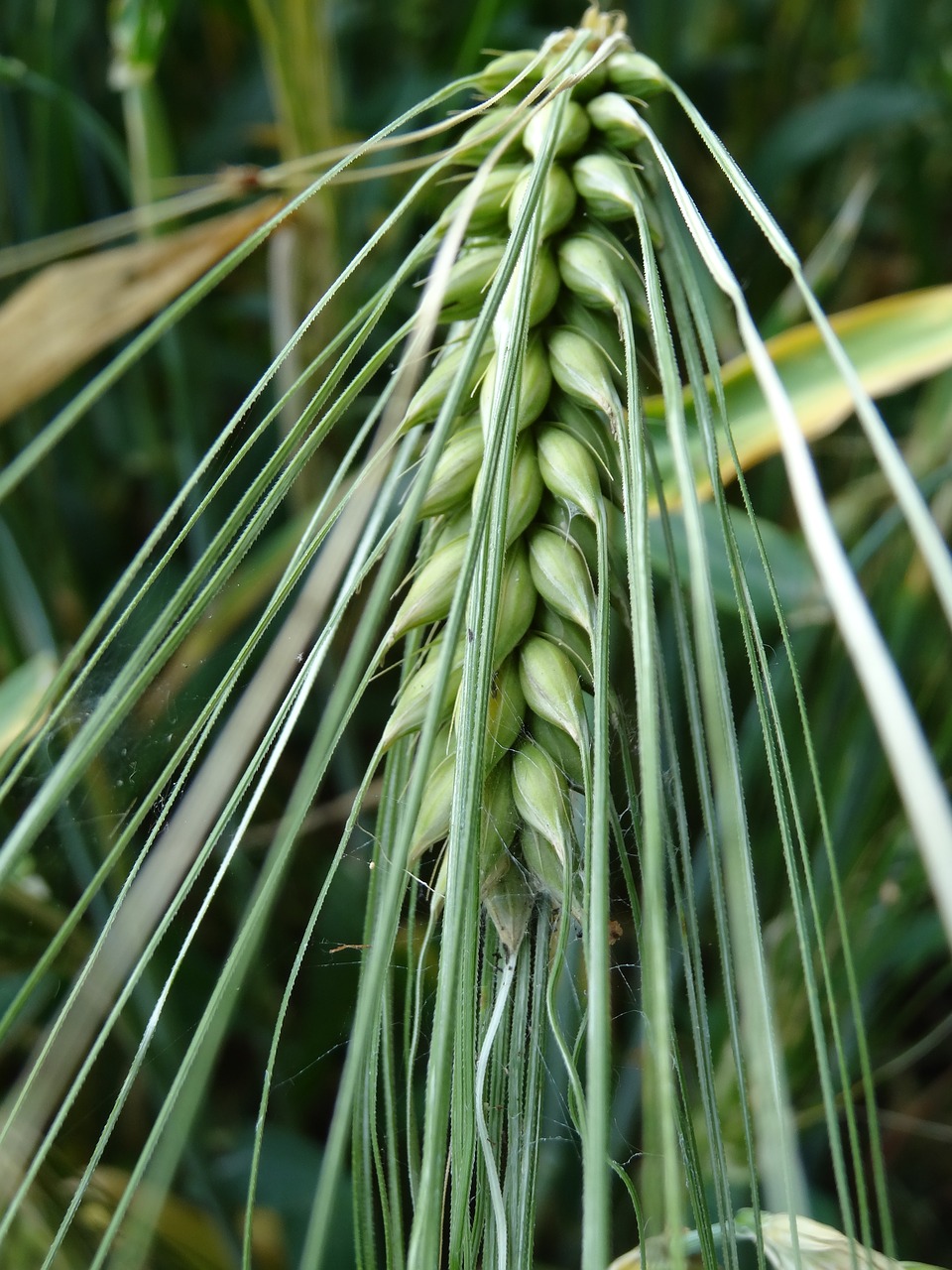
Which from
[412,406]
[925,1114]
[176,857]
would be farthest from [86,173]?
[925,1114]

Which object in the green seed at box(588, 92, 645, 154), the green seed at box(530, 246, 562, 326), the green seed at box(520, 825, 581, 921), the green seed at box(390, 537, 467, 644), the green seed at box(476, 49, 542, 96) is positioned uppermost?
the green seed at box(476, 49, 542, 96)

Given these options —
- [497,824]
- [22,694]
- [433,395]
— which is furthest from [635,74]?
[22,694]

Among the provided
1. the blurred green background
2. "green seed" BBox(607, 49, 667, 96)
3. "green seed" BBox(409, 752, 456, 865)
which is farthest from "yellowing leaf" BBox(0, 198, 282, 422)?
"green seed" BBox(409, 752, 456, 865)

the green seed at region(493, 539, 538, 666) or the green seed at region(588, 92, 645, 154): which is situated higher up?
the green seed at region(588, 92, 645, 154)

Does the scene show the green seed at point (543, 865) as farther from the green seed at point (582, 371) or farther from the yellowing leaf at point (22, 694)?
the yellowing leaf at point (22, 694)

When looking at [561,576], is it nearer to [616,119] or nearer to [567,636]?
[567,636]

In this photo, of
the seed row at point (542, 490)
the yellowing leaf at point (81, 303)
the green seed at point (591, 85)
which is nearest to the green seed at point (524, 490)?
the seed row at point (542, 490)

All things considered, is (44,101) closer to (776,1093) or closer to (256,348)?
(256,348)

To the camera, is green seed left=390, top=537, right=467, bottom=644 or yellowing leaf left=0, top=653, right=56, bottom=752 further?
yellowing leaf left=0, top=653, right=56, bottom=752

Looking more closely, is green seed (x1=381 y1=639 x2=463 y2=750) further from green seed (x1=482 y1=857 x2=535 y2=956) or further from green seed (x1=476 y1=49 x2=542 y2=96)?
green seed (x1=476 y1=49 x2=542 y2=96)
